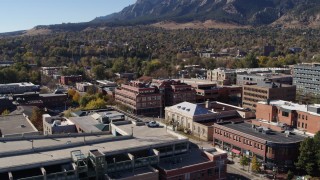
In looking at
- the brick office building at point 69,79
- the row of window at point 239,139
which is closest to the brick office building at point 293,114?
the row of window at point 239,139

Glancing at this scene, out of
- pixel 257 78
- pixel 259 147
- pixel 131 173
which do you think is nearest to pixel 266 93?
pixel 257 78

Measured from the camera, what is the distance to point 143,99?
250 feet

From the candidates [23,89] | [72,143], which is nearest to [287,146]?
[72,143]

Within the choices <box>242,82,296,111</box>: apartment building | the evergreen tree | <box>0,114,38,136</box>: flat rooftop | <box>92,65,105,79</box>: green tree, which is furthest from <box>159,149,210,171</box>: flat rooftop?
<box>92,65,105,79</box>: green tree

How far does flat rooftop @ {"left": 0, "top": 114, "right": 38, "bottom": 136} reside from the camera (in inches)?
1950

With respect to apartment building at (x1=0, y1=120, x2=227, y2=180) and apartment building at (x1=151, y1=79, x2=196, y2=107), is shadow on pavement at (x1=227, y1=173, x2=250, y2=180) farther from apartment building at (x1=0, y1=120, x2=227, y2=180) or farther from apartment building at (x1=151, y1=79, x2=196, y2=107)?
apartment building at (x1=151, y1=79, x2=196, y2=107)

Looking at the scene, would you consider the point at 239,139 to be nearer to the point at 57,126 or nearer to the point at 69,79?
the point at 57,126

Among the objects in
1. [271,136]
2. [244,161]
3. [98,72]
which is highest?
[98,72]

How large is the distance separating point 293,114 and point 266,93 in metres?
18.0

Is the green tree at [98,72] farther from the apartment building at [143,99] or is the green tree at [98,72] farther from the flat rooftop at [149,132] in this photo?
the flat rooftop at [149,132]

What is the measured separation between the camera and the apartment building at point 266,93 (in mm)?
74625

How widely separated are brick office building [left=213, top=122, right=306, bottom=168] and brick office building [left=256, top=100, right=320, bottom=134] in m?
6.77

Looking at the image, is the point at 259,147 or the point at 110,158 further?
the point at 259,147

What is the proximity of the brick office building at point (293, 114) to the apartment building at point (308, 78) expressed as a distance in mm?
35145
